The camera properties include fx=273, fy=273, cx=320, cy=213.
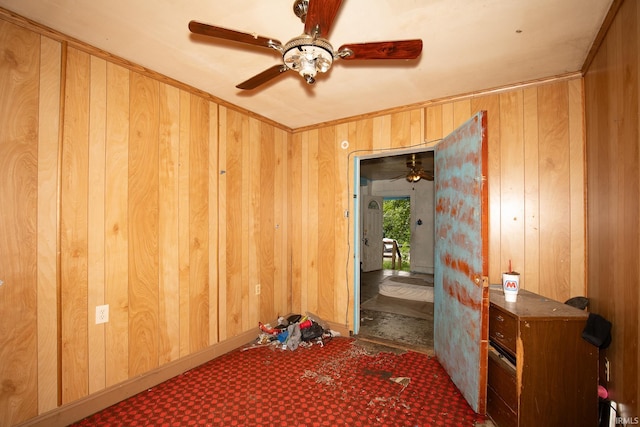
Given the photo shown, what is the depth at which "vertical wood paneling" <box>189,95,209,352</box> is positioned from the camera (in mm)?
2602

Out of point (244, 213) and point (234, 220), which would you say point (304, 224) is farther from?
point (234, 220)

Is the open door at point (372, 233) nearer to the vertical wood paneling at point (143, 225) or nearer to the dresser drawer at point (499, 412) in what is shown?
the dresser drawer at point (499, 412)

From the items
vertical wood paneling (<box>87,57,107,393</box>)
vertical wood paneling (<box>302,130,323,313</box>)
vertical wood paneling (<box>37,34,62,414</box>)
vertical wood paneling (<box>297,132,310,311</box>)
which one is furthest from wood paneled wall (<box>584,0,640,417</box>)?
vertical wood paneling (<box>37,34,62,414</box>)

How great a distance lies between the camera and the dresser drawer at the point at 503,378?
1.65m

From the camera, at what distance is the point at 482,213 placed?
184 cm

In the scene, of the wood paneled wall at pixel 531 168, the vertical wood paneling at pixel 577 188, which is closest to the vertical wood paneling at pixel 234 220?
the wood paneled wall at pixel 531 168

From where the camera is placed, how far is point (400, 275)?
671cm

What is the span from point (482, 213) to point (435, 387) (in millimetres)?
1507

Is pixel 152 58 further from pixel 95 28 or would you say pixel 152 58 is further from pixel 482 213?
pixel 482 213

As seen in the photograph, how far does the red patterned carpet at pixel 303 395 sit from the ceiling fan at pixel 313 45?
223 centimetres

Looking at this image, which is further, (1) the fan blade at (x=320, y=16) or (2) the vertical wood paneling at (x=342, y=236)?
(2) the vertical wood paneling at (x=342, y=236)

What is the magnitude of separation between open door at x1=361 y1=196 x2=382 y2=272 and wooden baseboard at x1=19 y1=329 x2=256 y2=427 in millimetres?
4635

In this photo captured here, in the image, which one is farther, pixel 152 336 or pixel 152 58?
pixel 152 336

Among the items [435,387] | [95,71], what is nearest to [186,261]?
[95,71]
